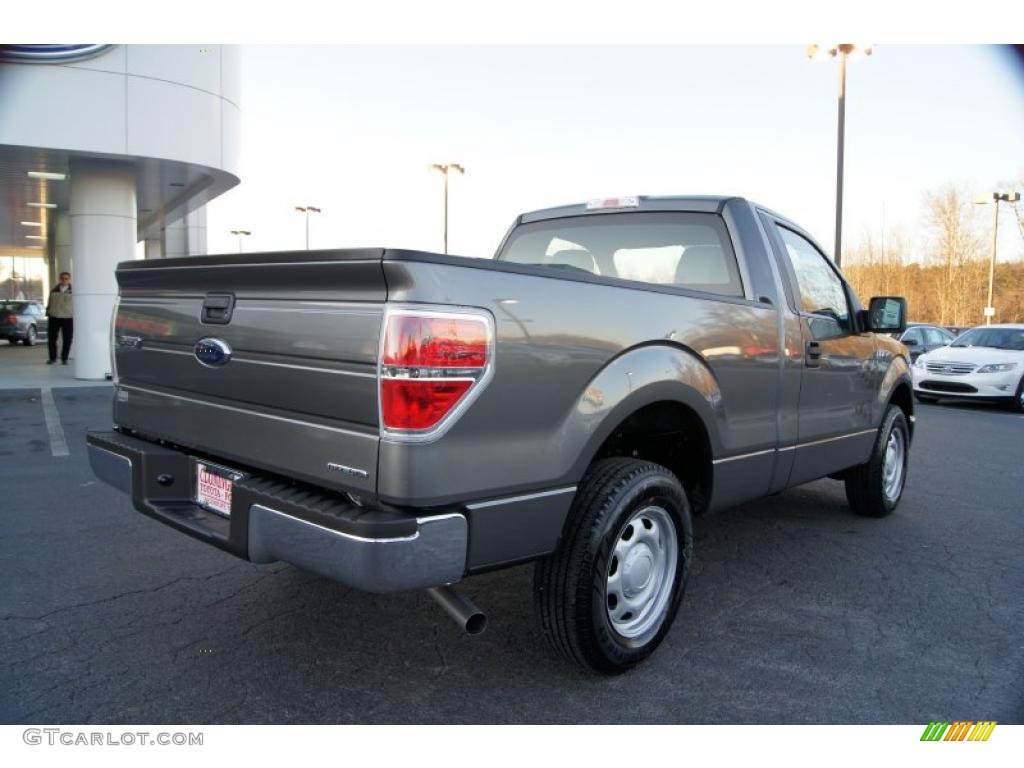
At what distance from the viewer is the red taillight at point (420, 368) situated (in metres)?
2.29

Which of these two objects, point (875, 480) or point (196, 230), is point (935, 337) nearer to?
point (875, 480)

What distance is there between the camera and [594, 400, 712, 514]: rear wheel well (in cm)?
332

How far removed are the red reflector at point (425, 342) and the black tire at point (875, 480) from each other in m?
3.81

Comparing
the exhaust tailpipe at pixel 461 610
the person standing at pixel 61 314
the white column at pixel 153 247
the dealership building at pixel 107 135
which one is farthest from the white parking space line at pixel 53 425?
the white column at pixel 153 247

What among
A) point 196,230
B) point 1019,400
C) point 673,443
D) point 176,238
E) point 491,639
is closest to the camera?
point 491,639

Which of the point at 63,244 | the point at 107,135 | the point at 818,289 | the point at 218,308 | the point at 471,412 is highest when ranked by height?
the point at 107,135

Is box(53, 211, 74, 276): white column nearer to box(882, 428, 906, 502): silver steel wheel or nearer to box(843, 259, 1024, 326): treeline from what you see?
box(882, 428, 906, 502): silver steel wheel

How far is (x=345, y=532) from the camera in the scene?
233cm

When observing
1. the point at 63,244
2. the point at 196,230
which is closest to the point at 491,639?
the point at 63,244

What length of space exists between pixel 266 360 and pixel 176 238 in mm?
28765

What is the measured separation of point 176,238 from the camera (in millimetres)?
28656

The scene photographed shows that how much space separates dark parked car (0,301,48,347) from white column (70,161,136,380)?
12847 mm

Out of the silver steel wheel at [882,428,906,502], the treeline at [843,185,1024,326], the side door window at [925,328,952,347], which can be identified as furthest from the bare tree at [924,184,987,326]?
the silver steel wheel at [882,428,906,502]

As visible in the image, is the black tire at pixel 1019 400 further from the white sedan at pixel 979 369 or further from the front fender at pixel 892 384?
the front fender at pixel 892 384
